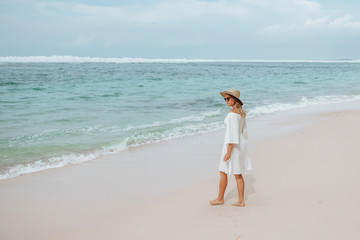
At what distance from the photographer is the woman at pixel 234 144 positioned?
174 inches

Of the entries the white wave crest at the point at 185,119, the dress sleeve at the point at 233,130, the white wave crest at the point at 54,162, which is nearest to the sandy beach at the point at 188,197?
the white wave crest at the point at 54,162

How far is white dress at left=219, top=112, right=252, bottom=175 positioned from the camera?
4.43 meters

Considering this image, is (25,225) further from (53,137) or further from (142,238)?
(53,137)

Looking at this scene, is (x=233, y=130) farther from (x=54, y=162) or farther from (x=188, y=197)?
(x=54, y=162)

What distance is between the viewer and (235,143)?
4.41 m

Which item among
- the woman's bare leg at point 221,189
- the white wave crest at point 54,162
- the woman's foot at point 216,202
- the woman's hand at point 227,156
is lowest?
the white wave crest at point 54,162

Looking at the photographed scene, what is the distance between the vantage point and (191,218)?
434 centimetres

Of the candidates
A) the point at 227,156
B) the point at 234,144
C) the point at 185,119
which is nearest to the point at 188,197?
the point at 227,156

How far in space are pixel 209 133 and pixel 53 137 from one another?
4380mm

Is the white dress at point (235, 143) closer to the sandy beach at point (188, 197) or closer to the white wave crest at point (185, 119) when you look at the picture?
the sandy beach at point (188, 197)

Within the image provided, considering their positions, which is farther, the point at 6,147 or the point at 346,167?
the point at 6,147

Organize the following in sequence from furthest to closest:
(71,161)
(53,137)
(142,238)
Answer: (53,137) → (71,161) → (142,238)

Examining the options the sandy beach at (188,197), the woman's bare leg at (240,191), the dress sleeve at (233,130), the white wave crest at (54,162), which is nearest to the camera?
the sandy beach at (188,197)

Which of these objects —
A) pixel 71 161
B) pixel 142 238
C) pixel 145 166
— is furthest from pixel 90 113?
pixel 142 238
